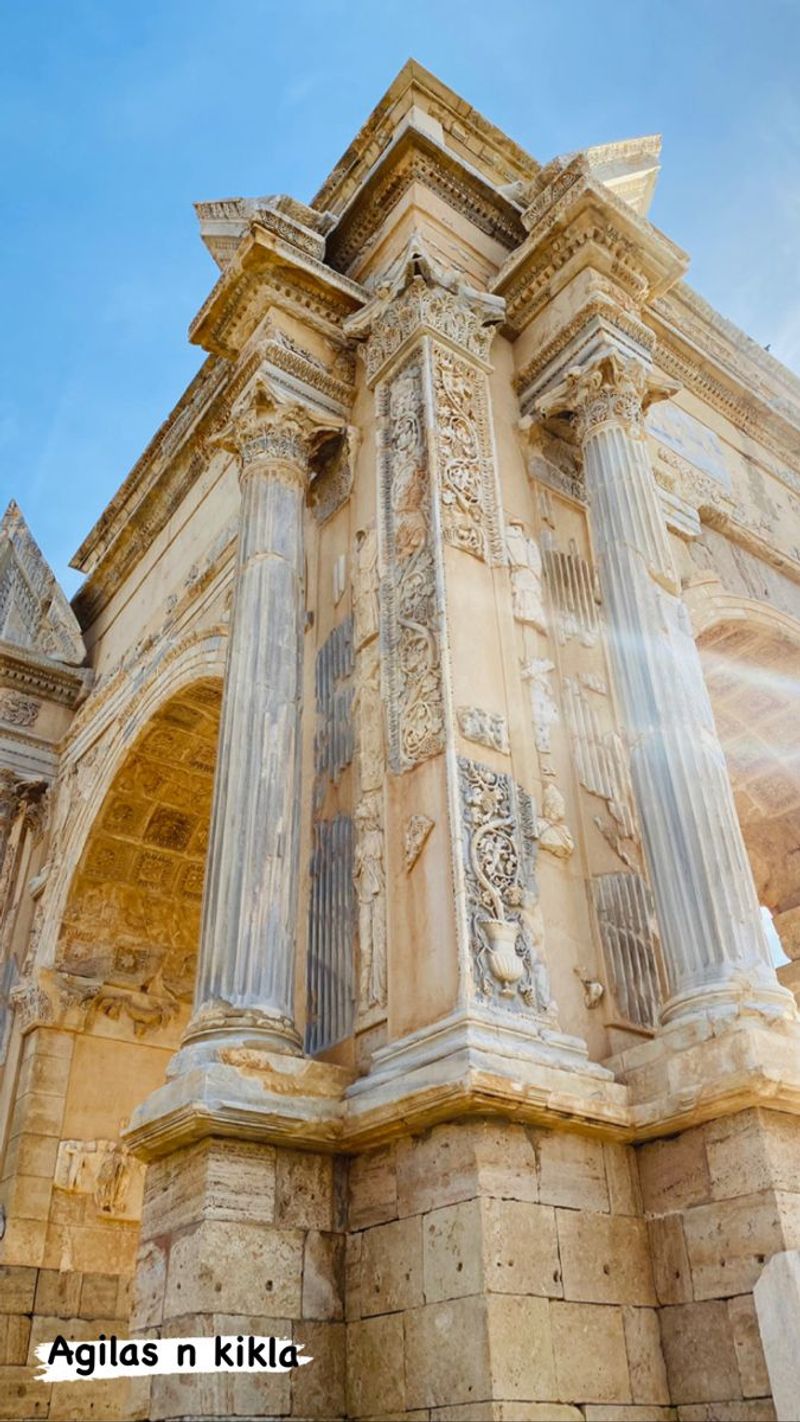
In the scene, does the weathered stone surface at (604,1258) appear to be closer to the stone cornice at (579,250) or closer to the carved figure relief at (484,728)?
the carved figure relief at (484,728)

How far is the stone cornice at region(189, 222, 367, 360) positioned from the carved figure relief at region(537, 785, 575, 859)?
4.58 meters

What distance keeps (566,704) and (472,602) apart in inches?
37.0

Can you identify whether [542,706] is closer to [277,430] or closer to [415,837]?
[415,837]

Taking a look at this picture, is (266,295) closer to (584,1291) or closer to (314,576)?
(314,576)

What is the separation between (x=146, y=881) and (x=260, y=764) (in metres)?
6.16

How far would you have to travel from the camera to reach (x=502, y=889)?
586 cm

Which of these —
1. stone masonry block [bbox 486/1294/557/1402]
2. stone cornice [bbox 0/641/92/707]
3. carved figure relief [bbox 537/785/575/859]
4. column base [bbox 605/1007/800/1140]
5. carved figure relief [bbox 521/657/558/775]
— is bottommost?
stone masonry block [bbox 486/1294/557/1402]

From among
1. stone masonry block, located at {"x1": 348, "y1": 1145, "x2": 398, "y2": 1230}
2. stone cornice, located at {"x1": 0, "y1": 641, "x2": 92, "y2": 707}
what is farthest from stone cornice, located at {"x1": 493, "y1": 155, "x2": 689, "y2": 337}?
stone cornice, located at {"x1": 0, "y1": 641, "x2": 92, "y2": 707}

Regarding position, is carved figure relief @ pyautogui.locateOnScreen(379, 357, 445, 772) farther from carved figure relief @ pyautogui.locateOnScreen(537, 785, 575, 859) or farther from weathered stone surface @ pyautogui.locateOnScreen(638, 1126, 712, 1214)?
weathered stone surface @ pyautogui.locateOnScreen(638, 1126, 712, 1214)

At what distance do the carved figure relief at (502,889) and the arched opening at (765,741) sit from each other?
4.54 metres

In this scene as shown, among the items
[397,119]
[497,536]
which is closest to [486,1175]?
[497,536]

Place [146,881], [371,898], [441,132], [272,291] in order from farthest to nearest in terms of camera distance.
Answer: [146,881]
[441,132]
[272,291]
[371,898]

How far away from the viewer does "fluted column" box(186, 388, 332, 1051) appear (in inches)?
241

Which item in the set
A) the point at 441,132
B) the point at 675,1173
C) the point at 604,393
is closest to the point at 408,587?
the point at 604,393
